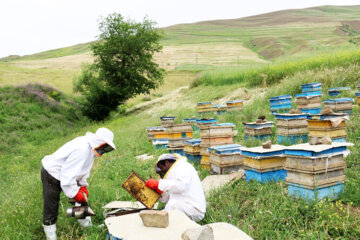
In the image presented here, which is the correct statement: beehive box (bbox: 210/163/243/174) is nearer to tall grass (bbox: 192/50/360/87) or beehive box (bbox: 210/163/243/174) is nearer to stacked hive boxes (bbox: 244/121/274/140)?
stacked hive boxes (bbox: 244/121/274/140)

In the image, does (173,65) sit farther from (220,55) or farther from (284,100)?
(284,100)

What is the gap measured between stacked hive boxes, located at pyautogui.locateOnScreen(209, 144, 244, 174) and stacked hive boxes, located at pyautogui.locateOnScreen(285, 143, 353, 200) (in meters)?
1.95

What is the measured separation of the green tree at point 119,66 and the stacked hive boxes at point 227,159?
857 inches

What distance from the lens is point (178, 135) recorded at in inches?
352

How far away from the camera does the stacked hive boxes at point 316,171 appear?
418 centimetres

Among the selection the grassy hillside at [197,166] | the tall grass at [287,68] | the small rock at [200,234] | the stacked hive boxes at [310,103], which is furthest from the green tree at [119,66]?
the small rock at [200,234]

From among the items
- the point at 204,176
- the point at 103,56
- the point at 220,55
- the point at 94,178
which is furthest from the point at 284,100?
the point at 220,55

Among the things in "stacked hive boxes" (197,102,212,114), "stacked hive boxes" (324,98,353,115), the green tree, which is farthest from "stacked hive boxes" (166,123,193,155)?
the green tree

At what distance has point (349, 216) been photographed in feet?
12.6

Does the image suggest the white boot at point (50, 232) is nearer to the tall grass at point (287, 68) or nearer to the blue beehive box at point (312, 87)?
the blue beehive box at point (312, 87)

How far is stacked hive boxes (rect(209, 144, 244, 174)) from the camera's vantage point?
639cm

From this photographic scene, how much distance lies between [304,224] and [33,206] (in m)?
4.60

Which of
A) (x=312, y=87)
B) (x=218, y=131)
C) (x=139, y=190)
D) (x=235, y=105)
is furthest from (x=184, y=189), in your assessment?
(x=235, y=105)

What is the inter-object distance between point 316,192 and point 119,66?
25.6 metres
